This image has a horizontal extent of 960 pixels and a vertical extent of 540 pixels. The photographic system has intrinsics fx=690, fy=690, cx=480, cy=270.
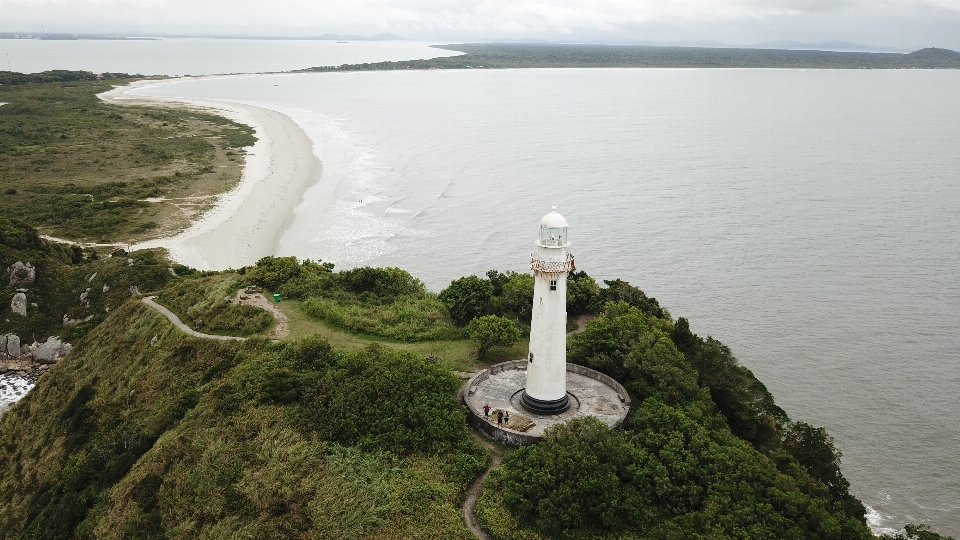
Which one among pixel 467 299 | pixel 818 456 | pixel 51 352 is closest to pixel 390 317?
pixel 467 299

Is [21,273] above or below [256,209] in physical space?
below

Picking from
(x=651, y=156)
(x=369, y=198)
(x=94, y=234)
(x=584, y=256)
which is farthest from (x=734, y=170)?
(x=94, y=234)

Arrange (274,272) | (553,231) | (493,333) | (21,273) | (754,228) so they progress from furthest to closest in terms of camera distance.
A: (754,228)
(21,273)
(274,272)
(493,333)
(553,231)

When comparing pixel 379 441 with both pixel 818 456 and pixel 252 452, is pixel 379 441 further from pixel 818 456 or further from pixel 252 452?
pixel 818 456

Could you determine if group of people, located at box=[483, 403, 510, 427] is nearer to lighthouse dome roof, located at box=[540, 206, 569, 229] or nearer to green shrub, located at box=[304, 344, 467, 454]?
green shrub, located at box=[304, 344, 467, 454]

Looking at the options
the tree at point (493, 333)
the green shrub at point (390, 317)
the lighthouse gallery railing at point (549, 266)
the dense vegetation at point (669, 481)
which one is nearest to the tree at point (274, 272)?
the green shrub at point (390, 317)

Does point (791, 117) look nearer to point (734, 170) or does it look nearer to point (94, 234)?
→ point (734, 170)

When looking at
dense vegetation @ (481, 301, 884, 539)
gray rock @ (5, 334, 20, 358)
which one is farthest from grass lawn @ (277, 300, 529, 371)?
gray rock @ (5, 334, 20, 358)
